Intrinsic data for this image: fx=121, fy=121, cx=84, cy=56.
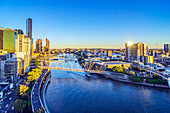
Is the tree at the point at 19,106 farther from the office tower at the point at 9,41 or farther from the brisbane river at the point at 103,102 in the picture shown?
the office tower at the point at 9,41

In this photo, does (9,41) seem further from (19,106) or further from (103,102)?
(103,102)

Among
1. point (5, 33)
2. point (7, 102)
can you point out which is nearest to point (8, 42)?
point (5, 33)

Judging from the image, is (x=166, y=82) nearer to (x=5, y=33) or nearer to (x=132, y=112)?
(x=132, y=112)

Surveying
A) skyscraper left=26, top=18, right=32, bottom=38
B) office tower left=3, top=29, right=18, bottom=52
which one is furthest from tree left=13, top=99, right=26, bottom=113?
skyscraper left=26, top=18, right=32, bottom=38

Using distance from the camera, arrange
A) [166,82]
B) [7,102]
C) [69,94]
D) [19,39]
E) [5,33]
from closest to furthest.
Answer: [7,102], [69,94], [166,82], [5,33], [19,39]

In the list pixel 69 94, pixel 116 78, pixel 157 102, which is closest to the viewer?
pixel 157 102

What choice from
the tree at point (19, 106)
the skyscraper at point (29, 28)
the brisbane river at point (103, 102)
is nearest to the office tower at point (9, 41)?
the brisbane river at point (103, 102)

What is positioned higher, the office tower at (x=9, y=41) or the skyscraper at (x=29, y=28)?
the skyscraper at (x=29, y=28)

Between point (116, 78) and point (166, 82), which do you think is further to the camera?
point (116, 78)

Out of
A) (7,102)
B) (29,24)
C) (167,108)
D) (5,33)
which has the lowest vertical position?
(167,108)

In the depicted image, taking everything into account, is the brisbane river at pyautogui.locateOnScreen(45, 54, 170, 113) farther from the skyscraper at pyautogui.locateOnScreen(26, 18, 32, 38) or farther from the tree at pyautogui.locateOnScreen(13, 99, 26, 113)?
the skyscraper at pyautogui.locateOnScreen(26, 18, 32, 38)

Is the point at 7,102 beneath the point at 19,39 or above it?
beneath
